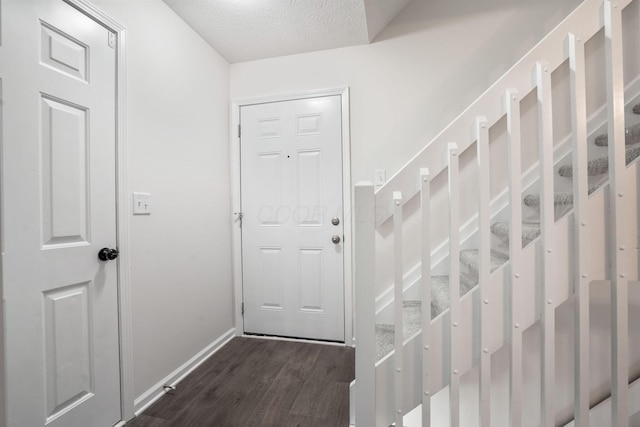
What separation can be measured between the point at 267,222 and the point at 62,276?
1338 mm

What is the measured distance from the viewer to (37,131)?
1103 millimetres

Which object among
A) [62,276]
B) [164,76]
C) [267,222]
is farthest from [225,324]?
[164,76]

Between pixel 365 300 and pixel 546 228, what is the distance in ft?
2.21

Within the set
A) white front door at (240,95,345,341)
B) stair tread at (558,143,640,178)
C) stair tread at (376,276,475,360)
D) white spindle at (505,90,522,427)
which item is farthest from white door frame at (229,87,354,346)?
stair tread at (558,143,640,178)

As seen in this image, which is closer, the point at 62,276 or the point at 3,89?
the point at 3,89

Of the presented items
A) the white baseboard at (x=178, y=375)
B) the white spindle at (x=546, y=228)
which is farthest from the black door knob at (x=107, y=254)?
the white spindle at (x=546, y=228)

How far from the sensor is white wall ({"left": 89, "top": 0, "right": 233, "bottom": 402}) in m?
1.52

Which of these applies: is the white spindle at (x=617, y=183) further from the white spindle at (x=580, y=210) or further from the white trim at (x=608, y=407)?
the white trim at (x=608, y=407)

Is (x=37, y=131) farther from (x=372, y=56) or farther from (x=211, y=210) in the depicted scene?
(x=372, y=56)

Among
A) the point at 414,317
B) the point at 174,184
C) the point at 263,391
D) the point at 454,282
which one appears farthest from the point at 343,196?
the point at 263,391

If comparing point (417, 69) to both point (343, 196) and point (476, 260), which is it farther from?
point (476, 260)

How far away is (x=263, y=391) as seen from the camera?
166cm

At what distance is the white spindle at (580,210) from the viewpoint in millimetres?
978

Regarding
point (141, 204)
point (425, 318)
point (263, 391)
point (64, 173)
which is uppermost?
point (64, 173)
